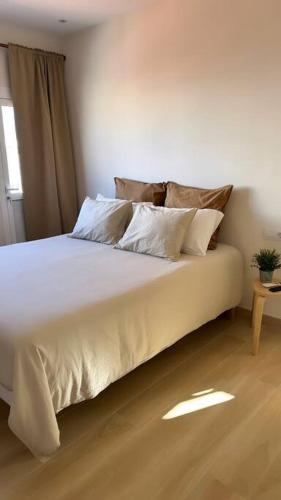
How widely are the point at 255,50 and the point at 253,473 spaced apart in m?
2.54

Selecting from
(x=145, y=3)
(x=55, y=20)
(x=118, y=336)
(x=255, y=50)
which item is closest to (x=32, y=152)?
(x=55, y=20)

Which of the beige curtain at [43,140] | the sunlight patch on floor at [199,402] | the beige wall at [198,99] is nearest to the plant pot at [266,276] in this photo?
the beige wall at [198,99]

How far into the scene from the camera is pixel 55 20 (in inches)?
127

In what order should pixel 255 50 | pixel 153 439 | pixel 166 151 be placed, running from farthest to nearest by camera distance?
pixel 166 151 < pixel 255 50 < pixel 153 439

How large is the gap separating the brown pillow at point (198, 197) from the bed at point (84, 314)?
348mm

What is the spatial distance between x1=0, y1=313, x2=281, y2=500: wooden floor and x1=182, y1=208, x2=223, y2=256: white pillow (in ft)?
2.58

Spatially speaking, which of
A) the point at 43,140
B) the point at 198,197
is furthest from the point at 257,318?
the point at 43,140

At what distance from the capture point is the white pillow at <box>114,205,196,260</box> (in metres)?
2.44

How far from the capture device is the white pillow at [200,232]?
8.29 feet

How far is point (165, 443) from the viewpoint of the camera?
164 centimetres

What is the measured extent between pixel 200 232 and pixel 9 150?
2.16 meters

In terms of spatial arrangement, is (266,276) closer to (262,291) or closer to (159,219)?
(262,291)

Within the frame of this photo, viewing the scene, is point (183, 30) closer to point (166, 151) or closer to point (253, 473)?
point (166, 151)

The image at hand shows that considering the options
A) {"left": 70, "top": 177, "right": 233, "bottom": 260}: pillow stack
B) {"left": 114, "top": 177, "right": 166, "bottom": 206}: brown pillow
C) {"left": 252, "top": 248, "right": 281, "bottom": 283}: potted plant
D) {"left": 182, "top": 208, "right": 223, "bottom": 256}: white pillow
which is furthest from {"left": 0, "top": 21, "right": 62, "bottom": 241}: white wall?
{"left": 252, "top": 248, "right": 281, "bottom": 283}: potted plant
